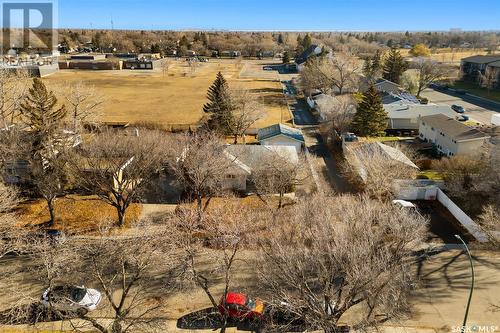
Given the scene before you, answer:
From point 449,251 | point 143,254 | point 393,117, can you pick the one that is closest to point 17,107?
point 143,254

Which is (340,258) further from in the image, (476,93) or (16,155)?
(476,93)

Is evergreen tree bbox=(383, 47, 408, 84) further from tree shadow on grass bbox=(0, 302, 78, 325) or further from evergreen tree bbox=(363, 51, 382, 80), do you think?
tree shadow on grass bbox=(0, 302, 78, 325)

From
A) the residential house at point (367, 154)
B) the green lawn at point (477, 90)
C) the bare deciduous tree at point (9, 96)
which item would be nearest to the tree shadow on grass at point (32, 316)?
the bare deciduous tree at point (9, 96)

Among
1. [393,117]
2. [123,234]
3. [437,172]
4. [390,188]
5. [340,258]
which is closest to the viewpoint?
[340,258]

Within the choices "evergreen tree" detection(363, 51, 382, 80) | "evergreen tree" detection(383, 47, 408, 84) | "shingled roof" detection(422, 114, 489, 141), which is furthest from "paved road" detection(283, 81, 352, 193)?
"evergreen tree" detection(383, 47, 408, 84)

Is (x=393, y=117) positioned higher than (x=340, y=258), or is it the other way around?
(x=393, y=117)

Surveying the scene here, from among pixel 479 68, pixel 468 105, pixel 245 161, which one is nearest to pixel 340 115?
pixel 245 161
